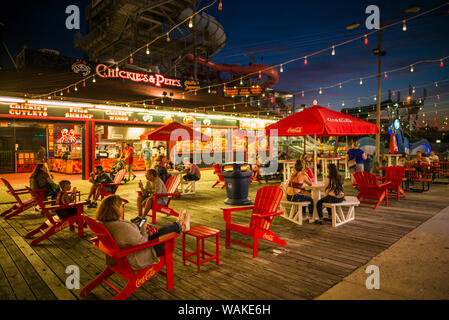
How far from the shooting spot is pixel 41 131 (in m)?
18.8

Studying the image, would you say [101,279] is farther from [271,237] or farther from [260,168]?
[260,168]

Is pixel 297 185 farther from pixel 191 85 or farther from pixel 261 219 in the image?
pixel 191 85

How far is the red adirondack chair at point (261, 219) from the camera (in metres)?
4.21

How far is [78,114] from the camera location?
13.5 meters

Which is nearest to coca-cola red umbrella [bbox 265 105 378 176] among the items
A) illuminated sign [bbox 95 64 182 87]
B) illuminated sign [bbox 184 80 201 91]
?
illuminated sign [bbox 95 64 182 87]

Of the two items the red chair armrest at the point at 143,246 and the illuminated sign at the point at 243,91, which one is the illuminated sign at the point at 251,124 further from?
the red chair armrest at the point at 143,246

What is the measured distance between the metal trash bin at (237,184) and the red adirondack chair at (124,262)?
15.4 feet

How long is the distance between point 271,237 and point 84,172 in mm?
12219

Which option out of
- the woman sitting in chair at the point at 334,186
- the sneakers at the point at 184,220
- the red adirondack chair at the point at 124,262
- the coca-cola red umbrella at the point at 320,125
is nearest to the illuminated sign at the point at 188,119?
the coca-cola red umbrella at the point at 320,125

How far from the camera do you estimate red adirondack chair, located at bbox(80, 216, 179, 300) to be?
9.30 ft

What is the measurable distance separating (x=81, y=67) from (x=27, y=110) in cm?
299

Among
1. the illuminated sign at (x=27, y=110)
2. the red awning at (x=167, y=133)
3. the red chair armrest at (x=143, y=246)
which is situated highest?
the illuminated sign at (x=27, y=110)

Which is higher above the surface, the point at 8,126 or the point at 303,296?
the point at 8,126

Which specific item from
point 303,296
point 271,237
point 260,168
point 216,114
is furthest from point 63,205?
point 216,114
